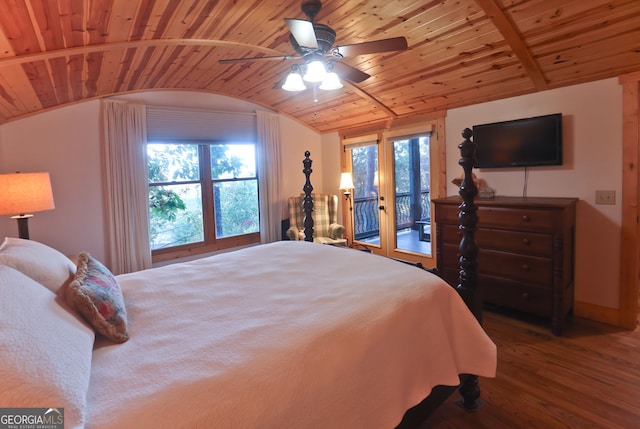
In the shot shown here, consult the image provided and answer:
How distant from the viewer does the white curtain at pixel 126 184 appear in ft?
12.5

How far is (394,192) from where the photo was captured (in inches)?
185

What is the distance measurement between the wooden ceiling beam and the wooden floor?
217 centimetres

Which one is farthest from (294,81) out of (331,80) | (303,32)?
(303,32)

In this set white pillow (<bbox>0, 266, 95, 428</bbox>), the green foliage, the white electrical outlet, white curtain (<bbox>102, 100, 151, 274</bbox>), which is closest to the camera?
white pillow (<bbox>0, 266, 95, 428</bbox>)

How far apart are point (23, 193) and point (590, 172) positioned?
4723 millimetres

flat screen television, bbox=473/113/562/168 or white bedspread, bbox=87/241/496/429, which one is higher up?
flat screen television, bbox=473/113/562/168

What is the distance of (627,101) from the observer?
271 centimetres

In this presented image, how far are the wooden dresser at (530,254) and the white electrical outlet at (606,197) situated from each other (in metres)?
0.16

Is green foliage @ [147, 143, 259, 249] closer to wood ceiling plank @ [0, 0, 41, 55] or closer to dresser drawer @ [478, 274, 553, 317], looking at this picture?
wood ceiling plank @ [0, 0, 41, 55]

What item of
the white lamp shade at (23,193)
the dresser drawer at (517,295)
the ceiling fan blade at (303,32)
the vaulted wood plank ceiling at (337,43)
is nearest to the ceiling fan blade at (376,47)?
the ceiling fan blade at (303,32)

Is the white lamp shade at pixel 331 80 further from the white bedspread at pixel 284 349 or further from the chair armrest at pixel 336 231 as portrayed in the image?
the chair armrest at pixel 336 231

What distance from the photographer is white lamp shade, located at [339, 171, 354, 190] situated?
498cm

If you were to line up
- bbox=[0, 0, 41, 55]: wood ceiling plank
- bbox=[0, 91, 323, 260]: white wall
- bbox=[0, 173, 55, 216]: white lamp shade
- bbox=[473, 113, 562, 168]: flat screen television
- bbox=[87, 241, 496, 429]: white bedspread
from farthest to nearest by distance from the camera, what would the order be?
bbox=[0, 91, 323, 260]: white wall, bbox=[473, 113, 562, 168]: flat screen television, bbox=[0, 173, 55, 216]: white lamp shade, bbox=[0, 0, 41, 55]: wood ceiling plank, bbox=[87, 241, 496, 429]: white bedspread

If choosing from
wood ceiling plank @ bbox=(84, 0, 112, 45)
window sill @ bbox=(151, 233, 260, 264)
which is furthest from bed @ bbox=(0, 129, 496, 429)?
window sill @ bbox=(151, 233, 260, 264)
